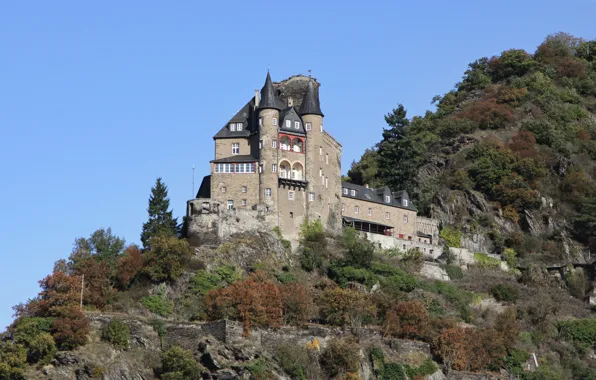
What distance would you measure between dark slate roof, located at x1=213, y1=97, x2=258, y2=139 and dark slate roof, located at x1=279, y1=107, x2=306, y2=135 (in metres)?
1.89

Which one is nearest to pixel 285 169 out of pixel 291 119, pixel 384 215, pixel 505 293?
pixel 291 119

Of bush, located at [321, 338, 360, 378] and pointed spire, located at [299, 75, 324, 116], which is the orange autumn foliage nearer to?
bush, located at [321, 338, 360, 378]

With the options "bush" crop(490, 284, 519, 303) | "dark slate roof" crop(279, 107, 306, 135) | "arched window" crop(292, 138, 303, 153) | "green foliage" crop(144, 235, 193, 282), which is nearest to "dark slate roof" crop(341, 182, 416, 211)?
"arched window" crop(292, 138, 303, 153)

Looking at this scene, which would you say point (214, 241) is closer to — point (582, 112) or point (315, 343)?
point (315, 343)

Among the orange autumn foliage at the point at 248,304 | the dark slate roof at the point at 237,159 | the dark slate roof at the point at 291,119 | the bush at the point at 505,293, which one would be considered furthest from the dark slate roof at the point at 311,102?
the orange autumn foliage at the point at 248,304

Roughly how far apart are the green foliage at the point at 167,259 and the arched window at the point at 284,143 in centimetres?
1294

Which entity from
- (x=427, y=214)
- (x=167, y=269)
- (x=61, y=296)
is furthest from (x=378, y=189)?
(x=61, y=296)

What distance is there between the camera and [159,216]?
82.7 meters

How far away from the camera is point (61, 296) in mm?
69500

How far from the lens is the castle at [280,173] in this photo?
3280 inches

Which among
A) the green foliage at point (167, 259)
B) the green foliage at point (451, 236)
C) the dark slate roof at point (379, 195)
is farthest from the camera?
the green foliage at point (451, 236)

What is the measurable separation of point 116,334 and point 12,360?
577cm

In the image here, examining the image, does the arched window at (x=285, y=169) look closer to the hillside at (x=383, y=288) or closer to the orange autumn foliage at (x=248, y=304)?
the hillside at (x=383, y=288)

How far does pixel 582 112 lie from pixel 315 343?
55331mm
